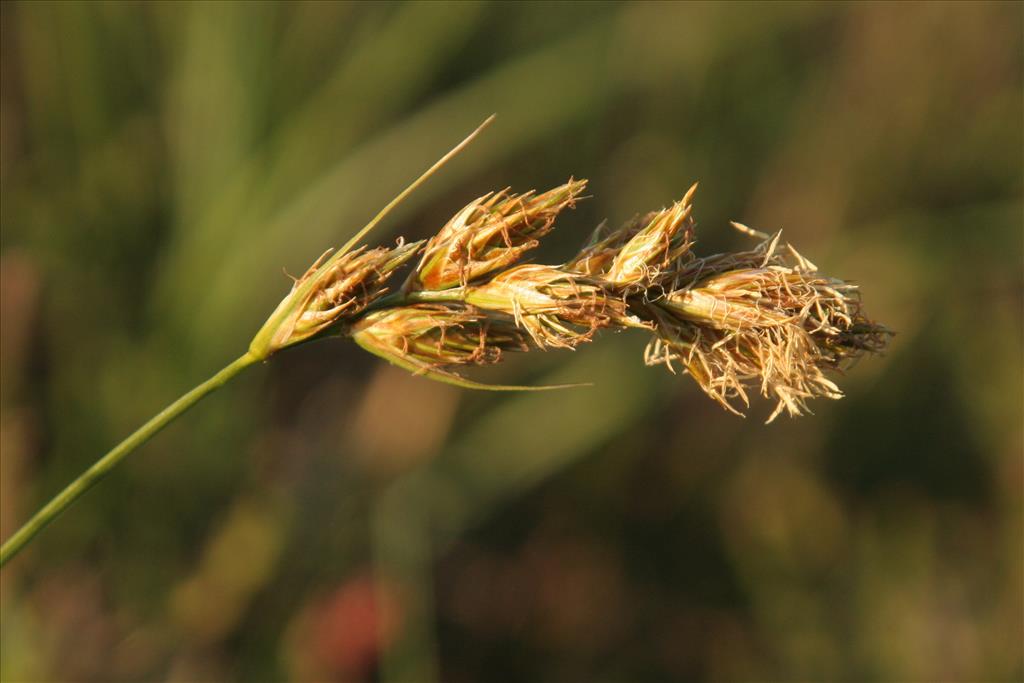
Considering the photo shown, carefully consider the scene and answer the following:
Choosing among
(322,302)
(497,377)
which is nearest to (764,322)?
(322,302)

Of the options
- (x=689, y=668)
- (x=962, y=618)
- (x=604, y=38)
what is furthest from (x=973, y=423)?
(x=604, y=38)

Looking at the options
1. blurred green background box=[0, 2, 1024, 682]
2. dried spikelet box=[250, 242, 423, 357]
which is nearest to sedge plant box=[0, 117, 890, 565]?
dried spikelet box=[250, 242, 423, 357]

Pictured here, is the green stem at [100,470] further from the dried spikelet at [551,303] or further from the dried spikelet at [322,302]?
the dried spikelet at [551,303]

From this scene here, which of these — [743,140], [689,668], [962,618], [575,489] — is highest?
[743,140]

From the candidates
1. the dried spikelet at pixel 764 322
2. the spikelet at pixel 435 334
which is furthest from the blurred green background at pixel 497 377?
the dried spikelet at pixel 764 322

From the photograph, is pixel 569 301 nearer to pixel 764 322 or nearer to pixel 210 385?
pixel 764 322

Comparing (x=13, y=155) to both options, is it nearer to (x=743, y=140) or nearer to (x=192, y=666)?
(x=192, y=666)

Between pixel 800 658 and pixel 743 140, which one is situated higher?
pixel 743 140
